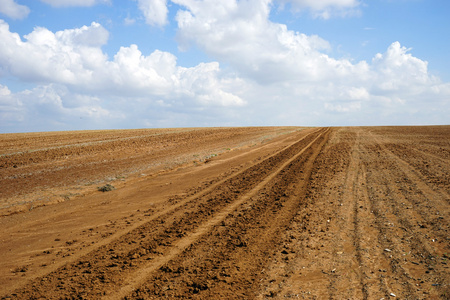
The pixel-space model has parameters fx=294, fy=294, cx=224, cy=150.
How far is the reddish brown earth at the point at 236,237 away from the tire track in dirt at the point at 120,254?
30 millimetres

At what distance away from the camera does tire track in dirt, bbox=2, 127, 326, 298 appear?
466 cm

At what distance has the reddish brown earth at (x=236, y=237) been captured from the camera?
4.54m

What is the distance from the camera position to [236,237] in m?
6.31

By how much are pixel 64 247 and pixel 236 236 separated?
3.74 m

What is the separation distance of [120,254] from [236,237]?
237cm

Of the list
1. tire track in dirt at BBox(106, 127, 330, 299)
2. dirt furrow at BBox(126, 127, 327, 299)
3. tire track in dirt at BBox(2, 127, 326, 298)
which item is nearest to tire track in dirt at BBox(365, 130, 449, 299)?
dirt furrow at BBox(126, 127, 327, 299)

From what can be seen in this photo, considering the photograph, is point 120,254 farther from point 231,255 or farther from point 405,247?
point 405,247

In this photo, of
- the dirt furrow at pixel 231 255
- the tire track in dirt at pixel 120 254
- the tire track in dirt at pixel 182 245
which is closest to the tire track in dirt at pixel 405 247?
the dirt furrow at pixel 231 255

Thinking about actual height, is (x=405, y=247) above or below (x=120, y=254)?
above

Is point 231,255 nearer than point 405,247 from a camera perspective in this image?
Yes

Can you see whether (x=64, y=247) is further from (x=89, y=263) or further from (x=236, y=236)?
(x=236, y=236)

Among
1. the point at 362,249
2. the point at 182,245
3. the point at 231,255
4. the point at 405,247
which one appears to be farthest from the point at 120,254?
the point at 405,247

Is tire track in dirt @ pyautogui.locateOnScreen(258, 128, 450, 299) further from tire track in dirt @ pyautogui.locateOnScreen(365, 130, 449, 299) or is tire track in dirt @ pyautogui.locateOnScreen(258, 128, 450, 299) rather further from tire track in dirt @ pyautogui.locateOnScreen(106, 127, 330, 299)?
tire track in dirt @ pyautogui.locateOnScreen(106, 127, 330, 299)

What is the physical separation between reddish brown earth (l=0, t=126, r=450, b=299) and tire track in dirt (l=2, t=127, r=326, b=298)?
30 mm
